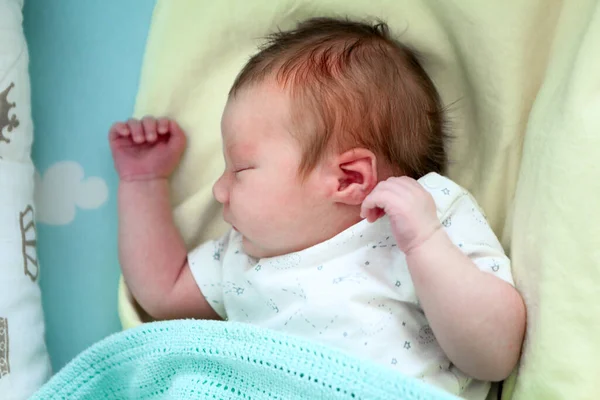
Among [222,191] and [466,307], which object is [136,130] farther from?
[466,307]

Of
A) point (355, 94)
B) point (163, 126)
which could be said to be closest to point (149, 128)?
point (163, 126)

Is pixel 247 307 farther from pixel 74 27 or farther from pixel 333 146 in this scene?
pixel 74 27

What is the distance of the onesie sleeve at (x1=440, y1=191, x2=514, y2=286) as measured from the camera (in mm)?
887

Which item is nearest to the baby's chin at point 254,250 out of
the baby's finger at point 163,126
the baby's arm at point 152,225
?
the baby's arm at point 152,225

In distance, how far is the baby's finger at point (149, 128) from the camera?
1104 mm

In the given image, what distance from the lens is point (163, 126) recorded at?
3.66 feet

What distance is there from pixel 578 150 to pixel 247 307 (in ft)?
1.59

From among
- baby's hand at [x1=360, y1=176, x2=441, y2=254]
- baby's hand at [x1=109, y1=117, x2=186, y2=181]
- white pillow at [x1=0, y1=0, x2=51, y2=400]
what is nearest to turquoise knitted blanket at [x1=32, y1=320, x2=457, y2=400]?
white pillow at [x1=0, y1=0, x2=51, y2=400]

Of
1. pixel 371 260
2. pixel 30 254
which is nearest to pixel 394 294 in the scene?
pixel 371 260

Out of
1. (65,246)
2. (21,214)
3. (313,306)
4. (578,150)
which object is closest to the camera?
(578,150)

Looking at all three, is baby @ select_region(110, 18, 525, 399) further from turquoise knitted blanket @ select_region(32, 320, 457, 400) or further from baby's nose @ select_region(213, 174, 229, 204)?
turquoise knitted blanket @ select_region(32, 320, 457, 400)

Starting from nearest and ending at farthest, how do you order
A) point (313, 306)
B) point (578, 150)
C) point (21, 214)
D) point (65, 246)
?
point (578, 150) → point (313, 306) → point (21, 214) → point (65, 246)

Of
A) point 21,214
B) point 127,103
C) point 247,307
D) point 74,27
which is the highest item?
point 74,27

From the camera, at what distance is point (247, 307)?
1.00 meters
